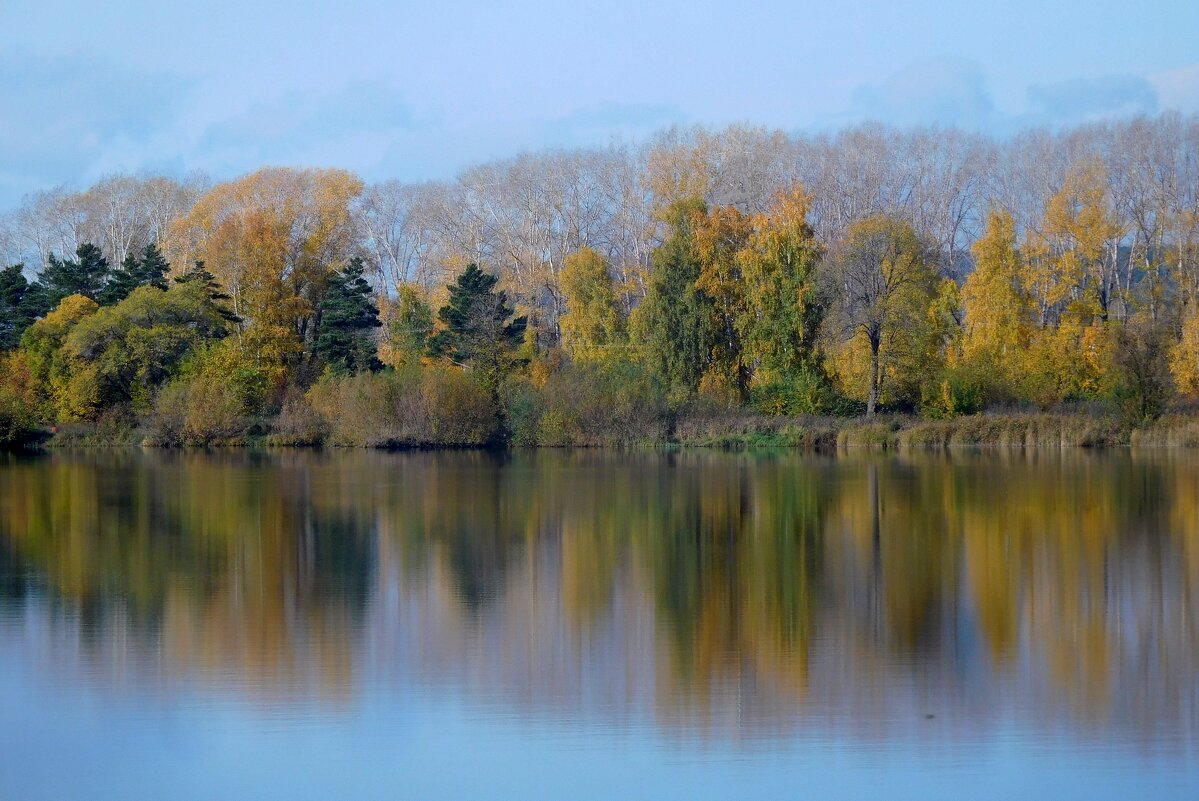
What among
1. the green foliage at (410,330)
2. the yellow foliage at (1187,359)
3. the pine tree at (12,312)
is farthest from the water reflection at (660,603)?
the pine tree at (12,312)

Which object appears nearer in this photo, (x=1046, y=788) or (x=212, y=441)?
(x=1046, y=788)

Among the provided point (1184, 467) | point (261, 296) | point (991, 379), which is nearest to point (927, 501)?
point (1184, 467)

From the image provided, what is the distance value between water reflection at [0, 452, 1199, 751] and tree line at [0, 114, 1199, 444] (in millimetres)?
23368

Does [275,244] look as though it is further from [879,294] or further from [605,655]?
[605,655]

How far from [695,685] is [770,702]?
2.06 ft

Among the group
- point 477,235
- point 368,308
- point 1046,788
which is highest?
point 477,235

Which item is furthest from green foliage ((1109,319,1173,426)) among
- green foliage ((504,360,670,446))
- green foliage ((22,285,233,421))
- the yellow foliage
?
green foliage ((22,285,233,421))

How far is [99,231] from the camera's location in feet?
222

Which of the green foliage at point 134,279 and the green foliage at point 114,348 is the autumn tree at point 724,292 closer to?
the green foliage at point 114,348

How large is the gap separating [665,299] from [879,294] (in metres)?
8.18

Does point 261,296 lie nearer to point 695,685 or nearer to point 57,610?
point 57,610

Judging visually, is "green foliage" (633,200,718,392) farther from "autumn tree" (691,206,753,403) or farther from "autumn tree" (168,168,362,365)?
"autumn tree" (168,168,362,365)

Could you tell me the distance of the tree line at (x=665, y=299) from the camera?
46.2 meters

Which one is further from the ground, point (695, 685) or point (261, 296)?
point (261, 296)
